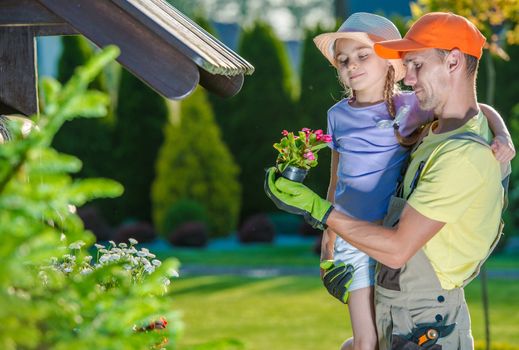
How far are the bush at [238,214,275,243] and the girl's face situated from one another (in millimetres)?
12769

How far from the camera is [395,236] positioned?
11.2 feet

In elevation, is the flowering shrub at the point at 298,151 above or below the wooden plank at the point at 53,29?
below

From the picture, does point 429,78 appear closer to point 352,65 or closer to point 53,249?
point 352,65

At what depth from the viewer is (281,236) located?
1867cm

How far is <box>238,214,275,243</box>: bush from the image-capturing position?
1719cm

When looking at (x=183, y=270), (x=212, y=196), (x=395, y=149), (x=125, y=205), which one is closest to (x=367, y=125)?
(x=395, y=149)

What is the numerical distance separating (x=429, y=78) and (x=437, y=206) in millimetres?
422

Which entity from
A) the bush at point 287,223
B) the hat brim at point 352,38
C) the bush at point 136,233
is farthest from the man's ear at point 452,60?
the bush at point 287,223

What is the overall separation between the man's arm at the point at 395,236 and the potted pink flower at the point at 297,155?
0.25 m

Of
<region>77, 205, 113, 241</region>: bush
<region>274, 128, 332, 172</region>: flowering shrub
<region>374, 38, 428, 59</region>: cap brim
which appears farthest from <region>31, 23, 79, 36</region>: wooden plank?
<region>77, 205, 113, 241</region>: bush

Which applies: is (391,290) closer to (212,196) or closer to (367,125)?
(367,125)

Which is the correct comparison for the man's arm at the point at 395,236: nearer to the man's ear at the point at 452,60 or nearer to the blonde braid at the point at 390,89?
the man's ear at the point at 452,60

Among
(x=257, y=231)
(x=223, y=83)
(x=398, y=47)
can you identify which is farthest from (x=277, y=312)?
(x=398, y=47)

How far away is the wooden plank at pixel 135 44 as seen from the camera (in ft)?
10.2
